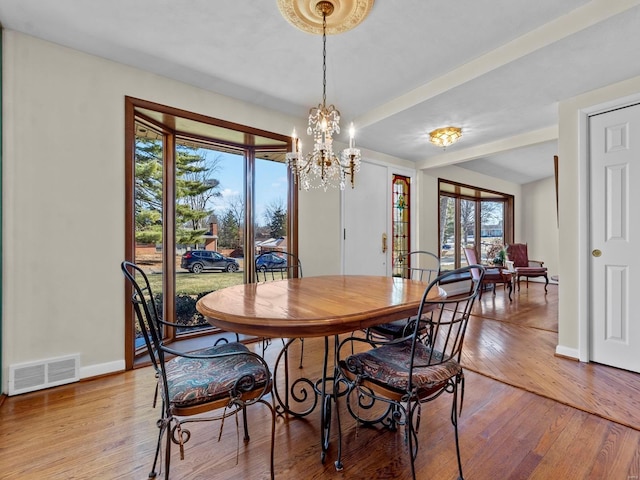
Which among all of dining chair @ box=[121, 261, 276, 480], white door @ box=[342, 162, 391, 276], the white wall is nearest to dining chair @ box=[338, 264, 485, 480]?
dining chair @ box=[121, 261, 276, 480]

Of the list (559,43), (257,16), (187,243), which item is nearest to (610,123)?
(559,43)

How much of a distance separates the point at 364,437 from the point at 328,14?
249cm

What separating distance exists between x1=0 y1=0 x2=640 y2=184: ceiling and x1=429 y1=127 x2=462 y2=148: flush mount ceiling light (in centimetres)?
24

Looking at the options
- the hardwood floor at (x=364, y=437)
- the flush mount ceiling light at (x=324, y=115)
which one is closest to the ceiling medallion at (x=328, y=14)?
the flush mount ceiling light at (x=324, y=115)

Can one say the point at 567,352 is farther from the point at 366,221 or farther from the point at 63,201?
the point at 63,201

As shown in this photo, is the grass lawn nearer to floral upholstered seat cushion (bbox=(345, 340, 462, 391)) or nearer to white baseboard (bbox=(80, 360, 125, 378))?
white baseboard (bbox=(80, 360, 125, 378))

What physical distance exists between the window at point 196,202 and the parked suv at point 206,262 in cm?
1

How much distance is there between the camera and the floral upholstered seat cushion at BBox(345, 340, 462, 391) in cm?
132

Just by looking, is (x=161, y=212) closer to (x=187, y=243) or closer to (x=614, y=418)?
(x=187, y=243)

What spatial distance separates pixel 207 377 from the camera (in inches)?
52.1

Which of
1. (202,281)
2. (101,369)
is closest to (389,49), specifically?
(202,281)

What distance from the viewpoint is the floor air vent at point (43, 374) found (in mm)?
2029

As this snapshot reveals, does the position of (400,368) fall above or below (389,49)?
below

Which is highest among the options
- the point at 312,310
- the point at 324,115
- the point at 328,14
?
the point at 328,14
